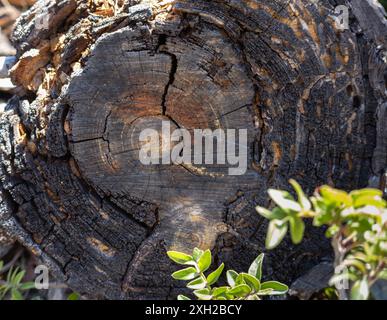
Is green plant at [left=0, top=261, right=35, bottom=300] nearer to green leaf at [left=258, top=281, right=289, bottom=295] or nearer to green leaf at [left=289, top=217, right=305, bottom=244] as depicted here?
green leaf at [left=258, top=281, right=289, bottom=295]

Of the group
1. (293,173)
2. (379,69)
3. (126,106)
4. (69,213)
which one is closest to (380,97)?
(379,69)

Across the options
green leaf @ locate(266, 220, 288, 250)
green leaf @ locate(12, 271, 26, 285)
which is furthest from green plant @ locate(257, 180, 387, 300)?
green leaf @ locate(12, 271, 26, 285)

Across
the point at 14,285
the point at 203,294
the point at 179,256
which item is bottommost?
the point at 14,285

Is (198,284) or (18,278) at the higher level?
(198,284)

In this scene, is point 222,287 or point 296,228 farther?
point 222,287

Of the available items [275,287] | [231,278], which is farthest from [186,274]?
[275,287]

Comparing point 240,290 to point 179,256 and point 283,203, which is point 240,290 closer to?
point 179,256
